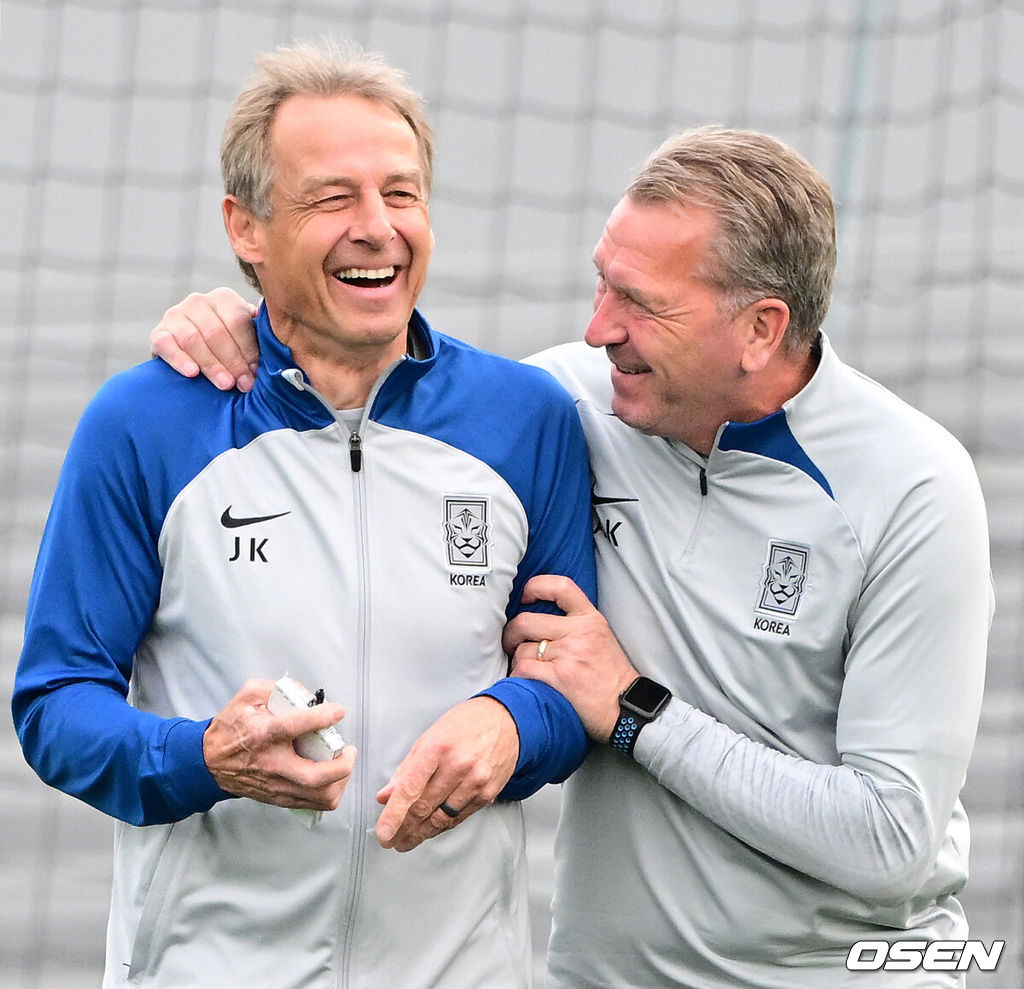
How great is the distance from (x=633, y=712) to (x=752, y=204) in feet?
2.08

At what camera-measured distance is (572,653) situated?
182cm

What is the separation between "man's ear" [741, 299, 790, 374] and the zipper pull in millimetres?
502

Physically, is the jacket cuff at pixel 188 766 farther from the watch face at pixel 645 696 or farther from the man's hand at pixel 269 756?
the watch face at pixel 645 696

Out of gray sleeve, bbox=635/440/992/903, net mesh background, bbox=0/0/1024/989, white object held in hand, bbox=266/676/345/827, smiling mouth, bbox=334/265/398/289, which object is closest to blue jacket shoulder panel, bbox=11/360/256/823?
white object held in hand, bbox=266/676/345/827

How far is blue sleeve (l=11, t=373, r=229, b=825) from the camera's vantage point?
164cm

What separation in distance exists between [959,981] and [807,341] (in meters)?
0.85

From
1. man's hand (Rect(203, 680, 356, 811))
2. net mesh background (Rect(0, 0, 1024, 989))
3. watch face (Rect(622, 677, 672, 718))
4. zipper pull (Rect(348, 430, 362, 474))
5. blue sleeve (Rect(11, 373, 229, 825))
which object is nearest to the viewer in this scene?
man's hand (Rect(203, 680, 356, 811))

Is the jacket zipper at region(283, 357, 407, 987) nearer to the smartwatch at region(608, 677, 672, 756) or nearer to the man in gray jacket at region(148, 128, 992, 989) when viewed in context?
the man in gray jacket at region(148, 128, 992, 989)

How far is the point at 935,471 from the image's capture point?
186 cm

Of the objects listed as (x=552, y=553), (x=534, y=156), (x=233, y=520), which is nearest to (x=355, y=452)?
(x=233, y=520)

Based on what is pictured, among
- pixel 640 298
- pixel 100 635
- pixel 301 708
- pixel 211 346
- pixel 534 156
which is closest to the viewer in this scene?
pixel 301 708

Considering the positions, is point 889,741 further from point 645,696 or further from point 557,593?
point 557,593

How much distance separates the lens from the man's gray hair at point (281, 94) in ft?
5.80

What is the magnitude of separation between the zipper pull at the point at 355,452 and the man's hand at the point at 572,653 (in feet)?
0.85
